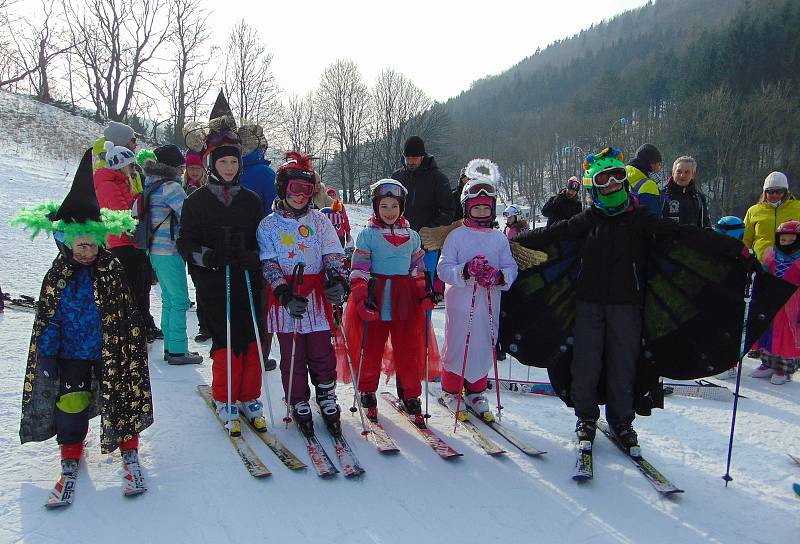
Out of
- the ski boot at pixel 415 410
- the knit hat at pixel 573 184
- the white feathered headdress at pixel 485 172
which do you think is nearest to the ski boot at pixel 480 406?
the ski boot at pixel 415 410

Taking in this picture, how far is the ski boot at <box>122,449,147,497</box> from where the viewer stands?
3062 mm

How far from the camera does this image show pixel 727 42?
1886 inches

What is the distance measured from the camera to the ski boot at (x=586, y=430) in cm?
382

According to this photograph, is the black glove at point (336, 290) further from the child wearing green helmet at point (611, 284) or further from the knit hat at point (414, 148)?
the knit hat at point (414, 148)

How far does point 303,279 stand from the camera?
383 cm

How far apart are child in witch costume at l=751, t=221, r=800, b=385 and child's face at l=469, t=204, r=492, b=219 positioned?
4.00 metres

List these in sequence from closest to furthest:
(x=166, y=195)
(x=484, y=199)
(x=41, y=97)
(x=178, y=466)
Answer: (x=178, y=466) → (x=484, y=199) → (x=166, y=195) → (x=41, y=97)

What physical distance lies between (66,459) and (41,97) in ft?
112

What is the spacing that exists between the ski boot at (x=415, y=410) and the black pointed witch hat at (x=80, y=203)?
2.57m

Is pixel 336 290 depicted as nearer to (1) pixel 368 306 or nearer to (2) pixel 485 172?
→ (1) pixel 368 306

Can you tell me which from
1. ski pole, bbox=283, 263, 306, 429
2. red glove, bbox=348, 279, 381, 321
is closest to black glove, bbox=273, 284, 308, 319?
ski pole, bbox=283, 263, 306, 429

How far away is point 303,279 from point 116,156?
112 inches

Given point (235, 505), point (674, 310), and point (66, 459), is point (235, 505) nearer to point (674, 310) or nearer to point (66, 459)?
point (66, 459)

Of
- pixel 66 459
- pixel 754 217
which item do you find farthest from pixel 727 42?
pixel 66 459
